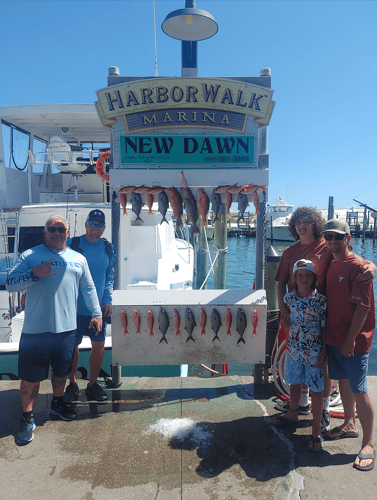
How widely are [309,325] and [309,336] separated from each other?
0.09m

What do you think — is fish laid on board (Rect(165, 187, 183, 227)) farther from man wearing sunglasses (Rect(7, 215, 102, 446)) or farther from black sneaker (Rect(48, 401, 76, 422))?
black sneaker (Rect(48, 401, 76, 422))

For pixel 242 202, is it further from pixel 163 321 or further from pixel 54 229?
pixel 54 229

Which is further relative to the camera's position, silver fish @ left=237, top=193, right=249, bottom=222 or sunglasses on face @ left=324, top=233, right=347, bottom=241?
silver fish @ left=237, top=193, right=249, bottom=222

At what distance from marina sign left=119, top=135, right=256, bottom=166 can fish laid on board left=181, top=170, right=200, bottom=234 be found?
11.5 inches

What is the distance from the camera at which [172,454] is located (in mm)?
2785

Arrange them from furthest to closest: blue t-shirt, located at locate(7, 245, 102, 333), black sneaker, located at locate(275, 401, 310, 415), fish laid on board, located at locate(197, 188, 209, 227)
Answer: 1. fish laid on board, located at locate(197, 188, 209, 227)
2. black sneaker, located at locate(275, 401, 310, 415)
3. blue t-shirt, located at locate(7, 245, 102, 333)

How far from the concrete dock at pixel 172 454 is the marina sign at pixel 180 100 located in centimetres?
308

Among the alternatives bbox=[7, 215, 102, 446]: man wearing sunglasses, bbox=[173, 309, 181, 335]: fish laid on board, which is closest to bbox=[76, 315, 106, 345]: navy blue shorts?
bbox=[7, 215, 102, 446]: man wearing sunglasses

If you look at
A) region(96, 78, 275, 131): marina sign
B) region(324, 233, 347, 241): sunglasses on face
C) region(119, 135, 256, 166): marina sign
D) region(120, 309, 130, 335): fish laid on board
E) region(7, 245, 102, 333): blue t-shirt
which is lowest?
region(120, 309, 130, 335): fish laid on board

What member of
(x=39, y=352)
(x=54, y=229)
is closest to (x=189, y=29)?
(x=54, y=229)

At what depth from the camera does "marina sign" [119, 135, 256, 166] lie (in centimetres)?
385

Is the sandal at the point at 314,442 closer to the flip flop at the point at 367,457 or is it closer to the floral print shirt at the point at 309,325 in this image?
the flip flop at the point at 367,457

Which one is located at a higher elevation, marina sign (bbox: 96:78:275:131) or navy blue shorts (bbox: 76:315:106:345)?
marina sign (bbox: 96:78:275:131)

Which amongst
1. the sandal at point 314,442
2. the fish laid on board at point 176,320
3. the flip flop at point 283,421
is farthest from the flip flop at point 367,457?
the fish laid on board at point 176,320
